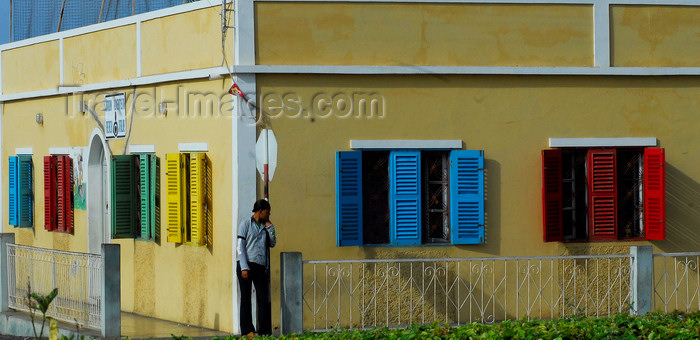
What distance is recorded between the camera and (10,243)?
15.2m

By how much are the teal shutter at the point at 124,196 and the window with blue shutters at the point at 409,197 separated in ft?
11.9

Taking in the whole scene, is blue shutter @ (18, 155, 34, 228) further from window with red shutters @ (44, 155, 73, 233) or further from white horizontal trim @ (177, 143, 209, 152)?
white horizontal trim @ (177, 143, 209, 152)

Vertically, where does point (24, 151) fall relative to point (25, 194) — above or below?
above

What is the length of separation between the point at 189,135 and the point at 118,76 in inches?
84.4

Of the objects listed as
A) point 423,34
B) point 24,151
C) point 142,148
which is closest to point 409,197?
Answer: point 423,34

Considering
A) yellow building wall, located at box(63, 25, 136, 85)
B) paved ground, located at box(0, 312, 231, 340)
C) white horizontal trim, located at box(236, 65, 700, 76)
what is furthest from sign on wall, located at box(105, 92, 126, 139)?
white horizontal trim, located at box(236, 65, 700, 76)

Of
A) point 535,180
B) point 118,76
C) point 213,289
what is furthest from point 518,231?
point 118,76

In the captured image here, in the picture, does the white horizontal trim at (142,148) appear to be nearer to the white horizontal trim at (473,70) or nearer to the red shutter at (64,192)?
the red shutter at (64,192)

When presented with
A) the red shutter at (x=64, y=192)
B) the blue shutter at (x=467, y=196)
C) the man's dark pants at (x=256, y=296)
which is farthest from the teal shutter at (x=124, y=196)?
the blue shutter at (x=467, y=196)

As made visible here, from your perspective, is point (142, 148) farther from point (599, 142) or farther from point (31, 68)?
point (599, 142)

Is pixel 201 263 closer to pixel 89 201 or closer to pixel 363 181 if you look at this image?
pixel 363 181

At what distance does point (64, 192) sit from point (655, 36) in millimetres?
9324

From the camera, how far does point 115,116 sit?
16297 mm

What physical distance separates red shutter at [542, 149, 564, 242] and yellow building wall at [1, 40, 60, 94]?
8295 millimetres
